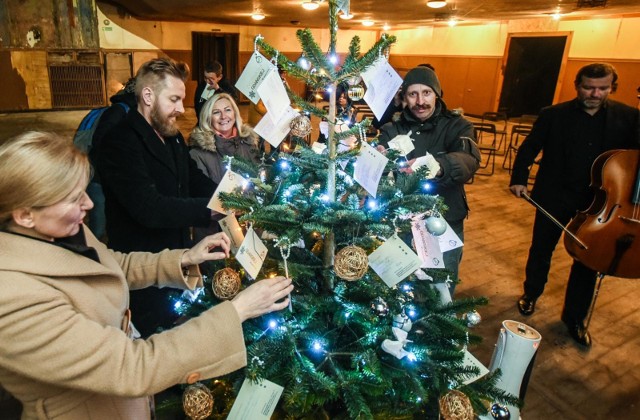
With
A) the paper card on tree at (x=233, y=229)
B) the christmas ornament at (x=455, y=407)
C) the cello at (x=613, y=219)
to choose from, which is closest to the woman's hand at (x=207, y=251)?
the paper card on tree at (x=233, y=229)

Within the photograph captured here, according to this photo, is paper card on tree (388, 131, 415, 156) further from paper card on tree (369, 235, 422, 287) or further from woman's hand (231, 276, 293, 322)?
woman's hand (231, 276, 293, 322)

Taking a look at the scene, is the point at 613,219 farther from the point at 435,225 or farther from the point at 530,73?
the point at 530,73

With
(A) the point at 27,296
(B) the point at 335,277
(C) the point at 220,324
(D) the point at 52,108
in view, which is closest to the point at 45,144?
(A) the point at 27,296

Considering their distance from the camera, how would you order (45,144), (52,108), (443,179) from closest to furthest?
1. (45,144)
2. (443,179)
3. (52,108)

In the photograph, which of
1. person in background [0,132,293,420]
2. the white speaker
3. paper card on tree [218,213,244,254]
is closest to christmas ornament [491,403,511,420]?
the white speaker

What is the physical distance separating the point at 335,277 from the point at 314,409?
0.39m

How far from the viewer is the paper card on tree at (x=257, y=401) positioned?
101cm

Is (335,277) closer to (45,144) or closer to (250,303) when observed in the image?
(250,303)

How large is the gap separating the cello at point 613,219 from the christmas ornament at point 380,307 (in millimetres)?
1630

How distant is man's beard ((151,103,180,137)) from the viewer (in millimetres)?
1632

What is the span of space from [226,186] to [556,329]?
2.45 m

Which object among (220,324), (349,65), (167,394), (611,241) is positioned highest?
(349,65)

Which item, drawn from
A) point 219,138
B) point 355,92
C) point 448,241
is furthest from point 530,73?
point 355,92

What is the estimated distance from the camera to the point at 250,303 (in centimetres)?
92
